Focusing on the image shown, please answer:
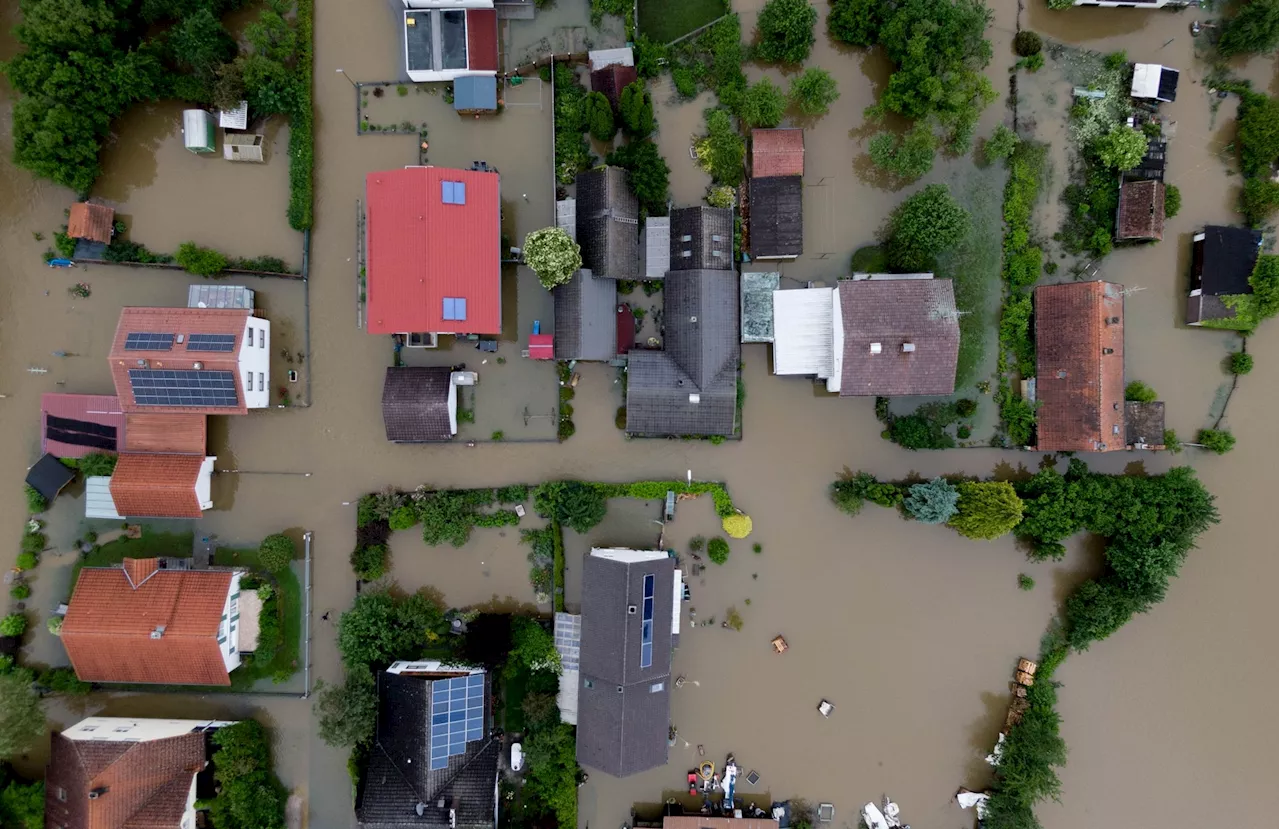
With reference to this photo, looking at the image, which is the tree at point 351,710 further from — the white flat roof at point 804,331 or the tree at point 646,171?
the tree at point 646,171

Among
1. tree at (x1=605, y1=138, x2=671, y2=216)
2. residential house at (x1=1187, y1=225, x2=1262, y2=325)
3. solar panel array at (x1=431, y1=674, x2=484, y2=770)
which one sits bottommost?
solar panel array at (x1=431, y1=674, x2=484, y2=770)

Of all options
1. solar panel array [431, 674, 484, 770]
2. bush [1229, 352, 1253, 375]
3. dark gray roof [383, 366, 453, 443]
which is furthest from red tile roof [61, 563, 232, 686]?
bush [1229, 352, 1253, 375]

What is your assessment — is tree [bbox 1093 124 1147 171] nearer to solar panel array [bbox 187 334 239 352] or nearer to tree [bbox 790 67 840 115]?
tree [bbox 790 67 840 115]

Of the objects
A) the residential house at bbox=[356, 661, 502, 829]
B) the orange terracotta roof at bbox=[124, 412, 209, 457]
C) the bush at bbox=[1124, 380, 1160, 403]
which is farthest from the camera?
the bush at bbox=[1124, 380, 1160, 403]

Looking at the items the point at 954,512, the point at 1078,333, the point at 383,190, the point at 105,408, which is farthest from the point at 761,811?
the point at 105,408

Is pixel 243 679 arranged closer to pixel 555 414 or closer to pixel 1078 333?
pixel 555 414

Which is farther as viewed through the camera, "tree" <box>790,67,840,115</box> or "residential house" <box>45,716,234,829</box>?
"tree" <box>790,67,840,115</box>

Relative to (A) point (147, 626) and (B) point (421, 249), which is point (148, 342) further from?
(B) point (421, 249)
